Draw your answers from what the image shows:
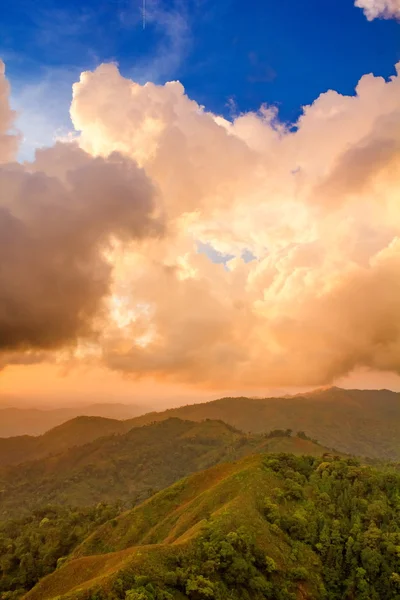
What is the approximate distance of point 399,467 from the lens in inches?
5837

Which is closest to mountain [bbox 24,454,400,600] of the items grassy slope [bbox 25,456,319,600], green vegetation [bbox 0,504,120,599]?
→ grassy slope [bbox 25,456,319,600]

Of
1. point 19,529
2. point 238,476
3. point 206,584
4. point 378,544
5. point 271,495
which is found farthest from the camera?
point 19,529

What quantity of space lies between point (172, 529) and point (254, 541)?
1821cm

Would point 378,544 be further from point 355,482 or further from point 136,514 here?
point 136,514

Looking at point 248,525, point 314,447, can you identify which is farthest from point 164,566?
point 314,447

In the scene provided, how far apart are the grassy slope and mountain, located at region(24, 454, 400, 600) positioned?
167 millimetres

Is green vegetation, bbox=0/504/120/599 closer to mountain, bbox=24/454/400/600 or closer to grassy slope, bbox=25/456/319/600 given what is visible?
mountain, bbox=24/454/400/600

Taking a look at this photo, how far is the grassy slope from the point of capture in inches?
1853

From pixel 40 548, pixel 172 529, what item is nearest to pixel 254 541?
pixel 172 529

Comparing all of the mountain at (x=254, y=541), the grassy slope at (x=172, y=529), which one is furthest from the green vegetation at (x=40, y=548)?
the grassy slope at (x=172, y=529)

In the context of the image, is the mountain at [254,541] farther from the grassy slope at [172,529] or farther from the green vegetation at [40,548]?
the green vegetation at [40,548]

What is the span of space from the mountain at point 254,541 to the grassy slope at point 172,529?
0.55 ft

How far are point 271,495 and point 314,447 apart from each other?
131 m

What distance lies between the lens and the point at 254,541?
5712cm
